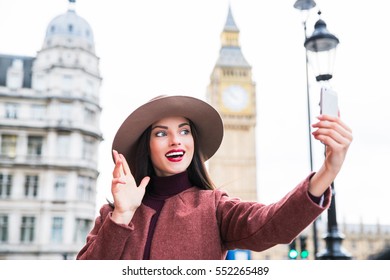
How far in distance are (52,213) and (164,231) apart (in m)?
12.1

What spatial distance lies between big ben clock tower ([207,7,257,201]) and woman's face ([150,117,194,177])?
35.8m

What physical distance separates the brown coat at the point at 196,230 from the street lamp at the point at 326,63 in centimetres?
158

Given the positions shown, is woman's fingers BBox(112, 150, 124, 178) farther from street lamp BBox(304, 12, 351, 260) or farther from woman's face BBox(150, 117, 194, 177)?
street lamp BBox(304, 12, 351, 260)

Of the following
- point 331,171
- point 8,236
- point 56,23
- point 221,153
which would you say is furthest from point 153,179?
point 221,153

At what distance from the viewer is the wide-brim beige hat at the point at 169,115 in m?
1.38

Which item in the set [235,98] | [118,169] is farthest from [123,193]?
[235,98]

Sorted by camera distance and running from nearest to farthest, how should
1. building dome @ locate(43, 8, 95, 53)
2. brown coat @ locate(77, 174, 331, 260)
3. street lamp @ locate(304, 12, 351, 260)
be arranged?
brown coat @ locate(77, 174, 331, 260), street lamp @ locate(304, 12, 351, 260), building dome @ locate(43, 8, 95, 53)

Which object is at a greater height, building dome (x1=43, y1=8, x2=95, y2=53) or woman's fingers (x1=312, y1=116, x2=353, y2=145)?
building dome (x1=43, y1=8, x2=95, y2=53)

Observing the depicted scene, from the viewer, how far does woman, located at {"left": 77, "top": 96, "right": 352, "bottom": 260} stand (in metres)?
1.05

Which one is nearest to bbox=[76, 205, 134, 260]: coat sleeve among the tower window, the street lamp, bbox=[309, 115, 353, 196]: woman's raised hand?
bbox=[309, 115, 353, 196]: woman's raised hand

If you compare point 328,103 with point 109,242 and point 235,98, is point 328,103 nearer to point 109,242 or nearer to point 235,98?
point 109,242

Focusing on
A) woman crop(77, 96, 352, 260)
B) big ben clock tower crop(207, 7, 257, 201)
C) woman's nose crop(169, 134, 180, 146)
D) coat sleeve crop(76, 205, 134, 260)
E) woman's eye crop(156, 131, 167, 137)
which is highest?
Result: big ben clock tower crop(207, 7, 257, 201)

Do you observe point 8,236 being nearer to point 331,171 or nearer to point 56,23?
point 56,23

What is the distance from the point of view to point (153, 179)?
1419 mm
